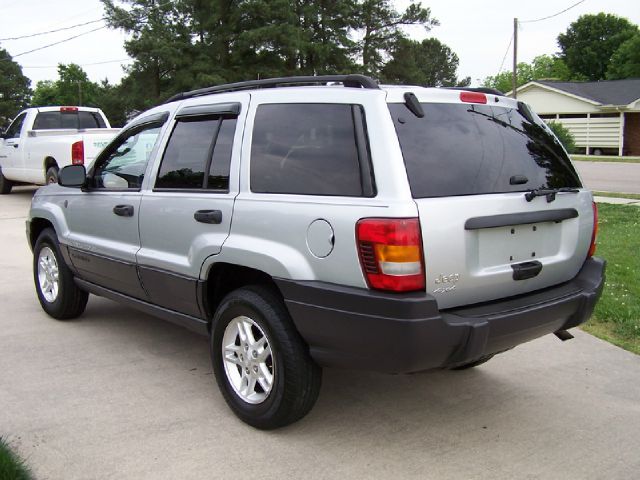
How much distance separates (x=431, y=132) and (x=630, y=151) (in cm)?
4184

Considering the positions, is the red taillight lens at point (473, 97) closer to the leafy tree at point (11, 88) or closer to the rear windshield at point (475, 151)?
the rear windshield at point (475, 151)

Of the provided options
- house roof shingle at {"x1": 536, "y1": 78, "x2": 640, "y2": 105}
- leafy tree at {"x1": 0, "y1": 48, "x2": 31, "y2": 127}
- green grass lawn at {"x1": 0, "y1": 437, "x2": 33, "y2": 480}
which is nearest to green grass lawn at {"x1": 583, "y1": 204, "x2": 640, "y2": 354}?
green grass lawn at {"x1": 0, "y1": 437, "x2": 33, "y2": 480}

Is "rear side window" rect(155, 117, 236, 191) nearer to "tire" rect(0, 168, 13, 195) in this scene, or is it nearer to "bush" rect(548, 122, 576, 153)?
"tire" rect(0, 168, 13, 195)

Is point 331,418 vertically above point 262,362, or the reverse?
point 262,362

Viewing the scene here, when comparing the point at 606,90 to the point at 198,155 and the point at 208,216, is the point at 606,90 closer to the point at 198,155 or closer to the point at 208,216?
the point at 198,155

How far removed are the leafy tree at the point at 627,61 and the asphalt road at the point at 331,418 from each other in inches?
2570

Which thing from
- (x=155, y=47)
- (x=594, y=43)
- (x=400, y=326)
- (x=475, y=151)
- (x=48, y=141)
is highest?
(x=594, y=43)

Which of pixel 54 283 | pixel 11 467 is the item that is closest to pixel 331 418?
pixel 11 467

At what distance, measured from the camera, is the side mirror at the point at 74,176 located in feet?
16.7

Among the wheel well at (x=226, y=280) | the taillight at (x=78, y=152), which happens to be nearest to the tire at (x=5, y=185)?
the taillight at (x=78, y=152)

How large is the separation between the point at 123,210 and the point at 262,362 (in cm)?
171

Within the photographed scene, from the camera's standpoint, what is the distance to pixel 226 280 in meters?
3.97

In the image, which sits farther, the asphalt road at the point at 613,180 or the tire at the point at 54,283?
the asphalt road at the point at 613,180

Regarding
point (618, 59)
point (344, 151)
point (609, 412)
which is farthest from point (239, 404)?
point (618, 59)
